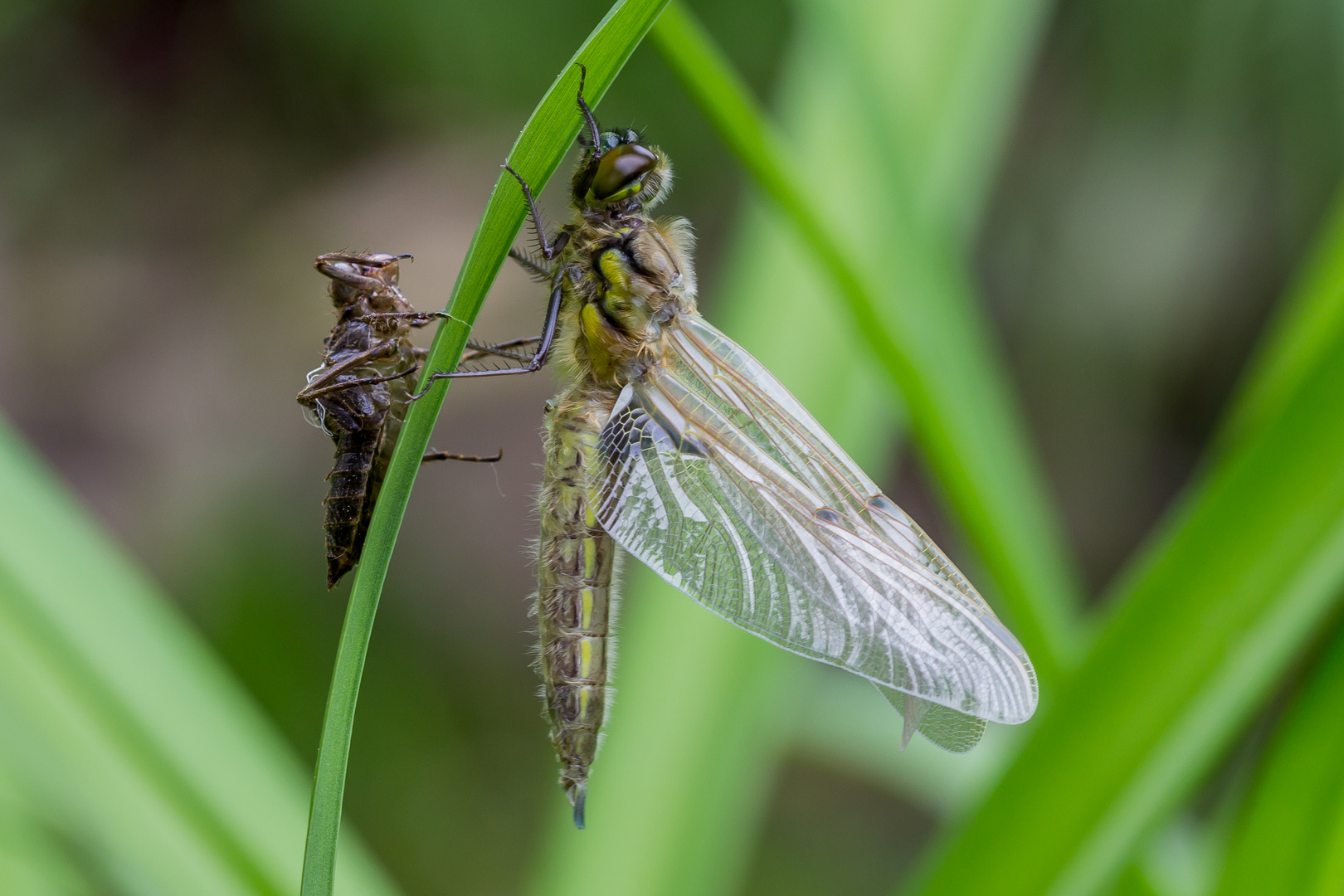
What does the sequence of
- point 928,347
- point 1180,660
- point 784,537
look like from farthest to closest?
point 928,347
point 784,537
point 1180,660

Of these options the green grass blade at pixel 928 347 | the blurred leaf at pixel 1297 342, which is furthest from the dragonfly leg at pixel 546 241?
the blurred leaf at pixel 1297 342

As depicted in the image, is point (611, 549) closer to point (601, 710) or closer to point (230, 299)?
point (601, 710)

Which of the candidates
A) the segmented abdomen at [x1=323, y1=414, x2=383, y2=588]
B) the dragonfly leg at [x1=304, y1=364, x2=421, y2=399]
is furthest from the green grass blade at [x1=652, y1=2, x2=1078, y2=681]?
the segmented abdomen at [x1=323, y1=414, x2=383, y2=588]

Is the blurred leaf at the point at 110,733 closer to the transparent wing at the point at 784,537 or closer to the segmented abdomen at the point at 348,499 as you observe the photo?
the segmented abdomen at the point at 348,499

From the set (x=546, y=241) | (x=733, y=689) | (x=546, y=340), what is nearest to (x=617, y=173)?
(x=546, y=241)

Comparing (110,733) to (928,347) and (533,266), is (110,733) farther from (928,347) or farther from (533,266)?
(928,347)

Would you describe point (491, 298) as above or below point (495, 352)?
below

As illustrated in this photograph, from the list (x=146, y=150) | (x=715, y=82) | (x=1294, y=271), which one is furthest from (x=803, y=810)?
(x=146, y=150)
